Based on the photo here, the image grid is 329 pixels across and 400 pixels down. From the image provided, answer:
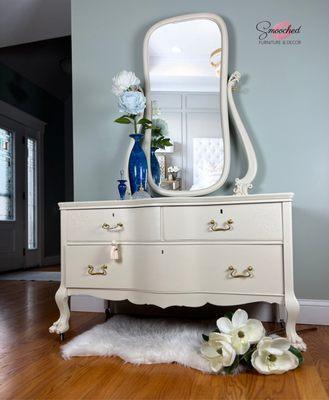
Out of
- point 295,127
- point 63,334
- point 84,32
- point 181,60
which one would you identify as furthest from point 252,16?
point 63,334

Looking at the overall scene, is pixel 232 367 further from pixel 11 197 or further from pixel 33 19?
pixel 11 197

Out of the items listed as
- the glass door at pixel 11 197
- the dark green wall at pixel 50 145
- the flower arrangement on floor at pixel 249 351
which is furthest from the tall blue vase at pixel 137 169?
the dark green wall at pixel 50 145

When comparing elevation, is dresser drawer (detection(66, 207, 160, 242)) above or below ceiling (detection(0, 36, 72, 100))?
below

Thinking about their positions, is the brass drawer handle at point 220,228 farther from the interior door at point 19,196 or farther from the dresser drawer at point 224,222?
the interior door at point 19,196

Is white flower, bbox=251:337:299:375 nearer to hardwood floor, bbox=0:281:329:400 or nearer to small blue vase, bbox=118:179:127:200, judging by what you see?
hardwood floor, bbox=0:281:329:400

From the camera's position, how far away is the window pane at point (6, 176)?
5215 millimetres

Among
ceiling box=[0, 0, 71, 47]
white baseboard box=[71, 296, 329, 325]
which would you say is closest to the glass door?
ceiling box=[0, 0, 71, 47]

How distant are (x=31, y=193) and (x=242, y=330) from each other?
16.4 feet

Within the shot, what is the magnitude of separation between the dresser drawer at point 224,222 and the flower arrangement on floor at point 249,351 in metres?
0.40

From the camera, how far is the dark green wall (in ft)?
18.7

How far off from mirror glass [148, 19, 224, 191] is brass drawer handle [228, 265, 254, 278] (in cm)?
68

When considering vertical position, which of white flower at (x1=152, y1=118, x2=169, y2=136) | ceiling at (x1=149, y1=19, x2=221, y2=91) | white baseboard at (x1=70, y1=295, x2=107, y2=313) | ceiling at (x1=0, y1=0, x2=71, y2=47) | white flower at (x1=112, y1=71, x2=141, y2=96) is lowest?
white baseboard at (x1=70, y1=295, x2=107, y2=313)

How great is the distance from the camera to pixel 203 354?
1512 millimetres

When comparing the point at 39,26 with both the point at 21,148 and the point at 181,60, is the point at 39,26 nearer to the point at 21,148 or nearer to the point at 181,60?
the point at 181,60
